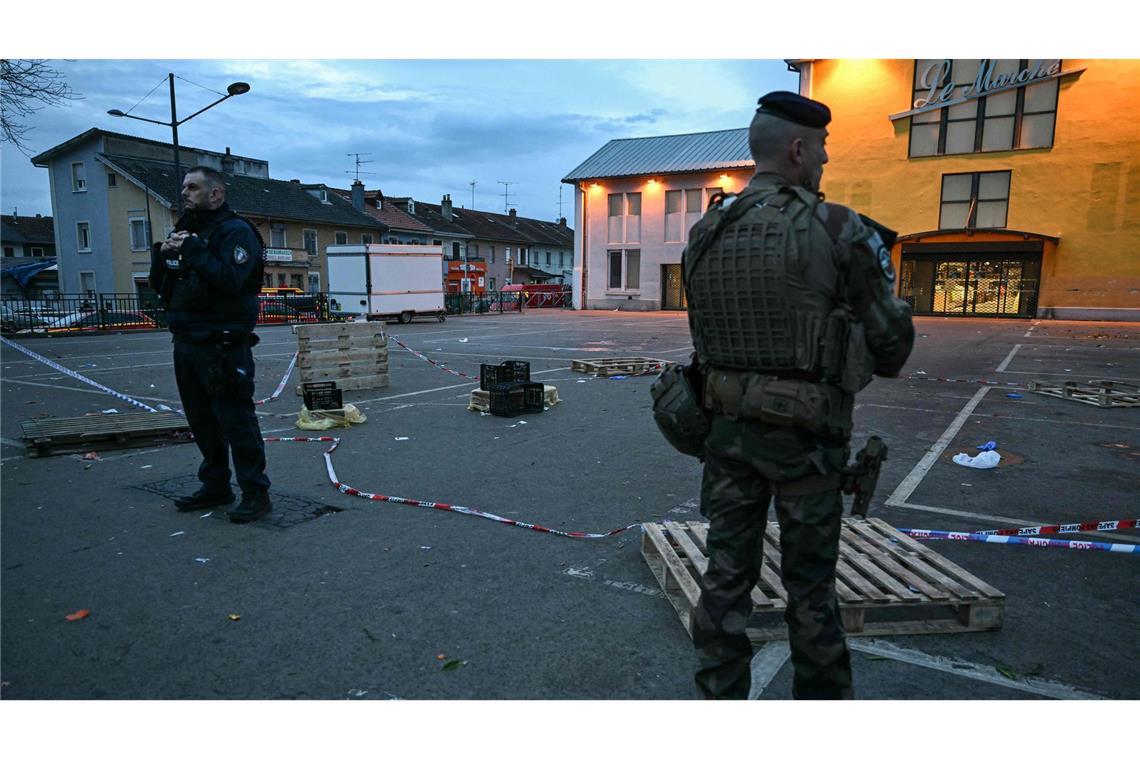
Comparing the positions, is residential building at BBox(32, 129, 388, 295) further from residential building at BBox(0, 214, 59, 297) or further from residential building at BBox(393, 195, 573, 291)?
residential building at BBox(393, 195, 573, 291)

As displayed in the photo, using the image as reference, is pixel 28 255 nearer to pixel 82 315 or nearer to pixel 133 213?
pixel 133 213

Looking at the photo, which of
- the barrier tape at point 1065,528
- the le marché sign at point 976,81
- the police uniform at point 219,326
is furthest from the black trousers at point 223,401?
the le marché sign at point 976,81

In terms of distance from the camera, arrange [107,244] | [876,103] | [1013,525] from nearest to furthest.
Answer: [1013,525] → [876,103] → [107,244]

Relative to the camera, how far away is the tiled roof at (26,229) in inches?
2340

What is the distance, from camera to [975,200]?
30.4m

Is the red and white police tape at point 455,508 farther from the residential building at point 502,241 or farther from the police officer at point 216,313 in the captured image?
the residential building at point 502,241

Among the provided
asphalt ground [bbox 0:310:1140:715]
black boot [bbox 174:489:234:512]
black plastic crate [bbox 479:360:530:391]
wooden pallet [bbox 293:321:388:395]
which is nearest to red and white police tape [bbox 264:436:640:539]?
asphalt ground [bbox 0:310:1140:715]

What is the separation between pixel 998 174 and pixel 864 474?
33.6 m

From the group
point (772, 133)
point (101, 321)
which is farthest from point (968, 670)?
point (101, 321)

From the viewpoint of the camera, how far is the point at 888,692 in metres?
2.87

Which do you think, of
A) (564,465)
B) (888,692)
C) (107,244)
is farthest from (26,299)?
(888,692)

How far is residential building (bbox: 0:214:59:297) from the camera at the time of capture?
45.2 m

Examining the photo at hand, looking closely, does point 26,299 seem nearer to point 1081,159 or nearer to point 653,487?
point 653,487

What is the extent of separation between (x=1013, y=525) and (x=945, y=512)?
1.40ft
